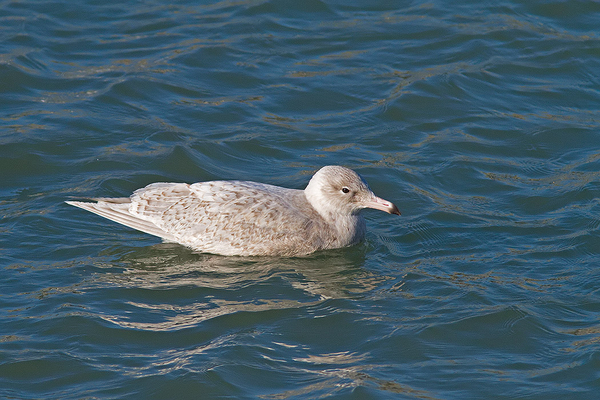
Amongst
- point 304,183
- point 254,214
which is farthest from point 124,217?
point 304,183

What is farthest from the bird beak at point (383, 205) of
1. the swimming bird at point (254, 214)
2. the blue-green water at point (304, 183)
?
the blue-green water at point (304, 183)

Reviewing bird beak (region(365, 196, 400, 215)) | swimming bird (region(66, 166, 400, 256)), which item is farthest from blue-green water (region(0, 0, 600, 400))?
bird beak (region(365, 196, 400, 215))

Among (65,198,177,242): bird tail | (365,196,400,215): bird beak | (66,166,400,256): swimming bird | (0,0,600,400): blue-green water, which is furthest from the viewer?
(65,198,177,242): bird tail

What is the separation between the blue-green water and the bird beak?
51cm

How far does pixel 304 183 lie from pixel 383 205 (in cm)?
171

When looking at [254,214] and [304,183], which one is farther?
[304,183]

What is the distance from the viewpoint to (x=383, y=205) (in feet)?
28.8

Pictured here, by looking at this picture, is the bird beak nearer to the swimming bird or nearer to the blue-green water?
the swimming bird

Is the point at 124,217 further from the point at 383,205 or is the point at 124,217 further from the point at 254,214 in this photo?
the point at 383,205

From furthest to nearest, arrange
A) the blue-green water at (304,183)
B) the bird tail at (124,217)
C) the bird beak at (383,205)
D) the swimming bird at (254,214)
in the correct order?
the bird tail at (124,217)
the swimming bird at (254,214)
the bird beak at (383,205)
the blue-green water at (304,183)

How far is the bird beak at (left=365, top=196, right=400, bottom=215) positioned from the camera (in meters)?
8.74

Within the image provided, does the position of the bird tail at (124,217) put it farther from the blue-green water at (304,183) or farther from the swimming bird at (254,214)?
the blue-green water at (304,183)

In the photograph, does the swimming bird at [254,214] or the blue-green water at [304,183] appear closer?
the blue-green water at [304,183]

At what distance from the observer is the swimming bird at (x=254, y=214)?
350 inches
